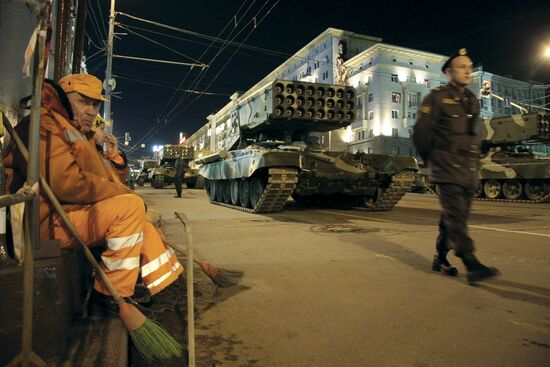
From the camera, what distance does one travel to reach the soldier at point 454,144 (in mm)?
3686

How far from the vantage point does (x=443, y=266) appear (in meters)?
4.08

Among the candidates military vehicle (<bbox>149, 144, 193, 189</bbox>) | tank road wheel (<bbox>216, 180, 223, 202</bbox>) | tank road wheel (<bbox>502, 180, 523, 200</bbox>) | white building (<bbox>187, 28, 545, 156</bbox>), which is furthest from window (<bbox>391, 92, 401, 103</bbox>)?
tank road wheel (<bbox>216, 180, 223, 202</bbox>)

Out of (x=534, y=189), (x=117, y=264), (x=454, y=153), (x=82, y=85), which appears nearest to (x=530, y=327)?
(x=454, y=153)

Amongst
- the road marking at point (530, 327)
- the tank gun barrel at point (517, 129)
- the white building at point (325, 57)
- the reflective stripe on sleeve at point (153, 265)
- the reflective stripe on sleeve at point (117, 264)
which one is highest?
the white building at point (325, 57)

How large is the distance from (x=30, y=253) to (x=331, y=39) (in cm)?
6523

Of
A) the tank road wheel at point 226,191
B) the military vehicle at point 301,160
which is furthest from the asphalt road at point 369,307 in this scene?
the tank road wheel at point 226,191

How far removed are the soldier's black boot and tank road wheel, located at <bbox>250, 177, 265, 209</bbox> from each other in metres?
6.08

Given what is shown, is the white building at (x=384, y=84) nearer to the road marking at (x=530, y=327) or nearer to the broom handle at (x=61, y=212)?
the road marking at (x=530, y=327)

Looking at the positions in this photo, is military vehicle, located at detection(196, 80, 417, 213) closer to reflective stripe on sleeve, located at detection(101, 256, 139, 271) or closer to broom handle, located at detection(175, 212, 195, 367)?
reflective stripe on sleeve, located at detection(101, 256, 139, 271)

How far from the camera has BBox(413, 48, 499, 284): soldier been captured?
12.1 ft

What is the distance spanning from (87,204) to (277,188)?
269 inches

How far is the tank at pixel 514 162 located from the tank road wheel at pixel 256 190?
9930mm

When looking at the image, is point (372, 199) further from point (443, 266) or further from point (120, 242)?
point (120, 242)

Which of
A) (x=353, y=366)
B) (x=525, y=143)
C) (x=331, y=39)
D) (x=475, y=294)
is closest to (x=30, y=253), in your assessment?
(x=353, y=366)
